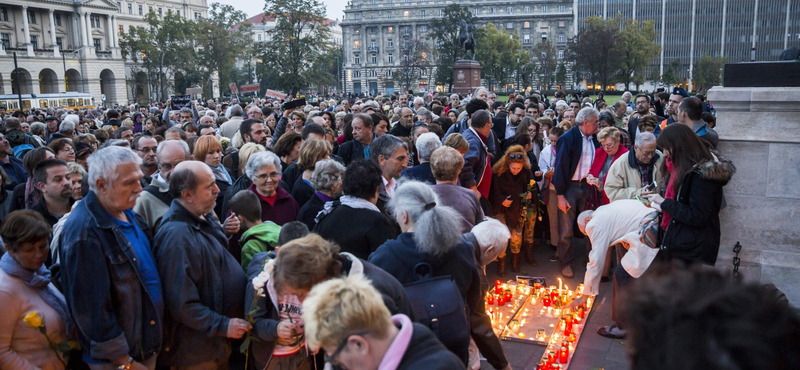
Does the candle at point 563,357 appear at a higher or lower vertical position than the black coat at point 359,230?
lower

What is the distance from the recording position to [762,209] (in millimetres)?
5340

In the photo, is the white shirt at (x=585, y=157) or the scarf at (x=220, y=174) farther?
the white shirt at (x=585, y=157)

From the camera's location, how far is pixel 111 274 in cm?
325

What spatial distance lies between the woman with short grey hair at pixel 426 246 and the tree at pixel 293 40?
42.1 metres

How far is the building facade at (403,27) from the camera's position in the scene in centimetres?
10562

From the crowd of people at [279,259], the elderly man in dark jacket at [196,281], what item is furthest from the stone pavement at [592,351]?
the elderly man in dark jacket at [196,281]

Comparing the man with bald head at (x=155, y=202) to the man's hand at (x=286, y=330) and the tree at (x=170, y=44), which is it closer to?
the man's hand at (x=286, y=330)

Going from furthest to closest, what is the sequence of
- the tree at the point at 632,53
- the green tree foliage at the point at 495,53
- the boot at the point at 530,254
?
the green tree foliage at the point at 495,53 → the tree at the point at 632,53 → the boot at the point at 530,254

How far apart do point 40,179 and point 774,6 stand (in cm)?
12375

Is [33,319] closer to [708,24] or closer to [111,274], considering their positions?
[111,274]

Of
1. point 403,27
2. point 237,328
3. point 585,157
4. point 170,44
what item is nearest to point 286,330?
point 237,328

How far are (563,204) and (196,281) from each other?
527 cm

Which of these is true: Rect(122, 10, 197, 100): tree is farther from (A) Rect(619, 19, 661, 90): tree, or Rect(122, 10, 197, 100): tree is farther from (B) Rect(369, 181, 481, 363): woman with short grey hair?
(B) Rect(369, 181, 481, 363): woman with short grey hair

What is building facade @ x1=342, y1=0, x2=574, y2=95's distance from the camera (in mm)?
105625
